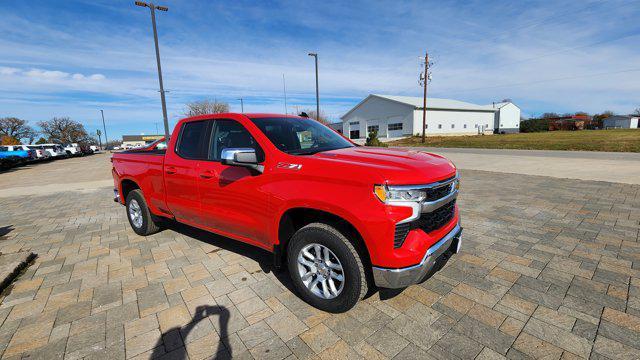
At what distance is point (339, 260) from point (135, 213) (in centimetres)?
411

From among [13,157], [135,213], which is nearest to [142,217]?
[135,213]

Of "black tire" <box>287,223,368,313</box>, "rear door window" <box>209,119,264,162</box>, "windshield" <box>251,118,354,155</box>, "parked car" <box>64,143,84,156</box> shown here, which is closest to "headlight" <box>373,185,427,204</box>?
"black tire" <box>287,223,368,313</box>

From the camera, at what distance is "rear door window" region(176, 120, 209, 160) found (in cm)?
382

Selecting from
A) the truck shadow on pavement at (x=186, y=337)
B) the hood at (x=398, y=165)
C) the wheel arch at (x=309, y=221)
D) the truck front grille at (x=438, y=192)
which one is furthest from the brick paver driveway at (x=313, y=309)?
the hood at (x=398, y=165)

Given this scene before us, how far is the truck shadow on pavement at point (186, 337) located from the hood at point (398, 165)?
1.69 m

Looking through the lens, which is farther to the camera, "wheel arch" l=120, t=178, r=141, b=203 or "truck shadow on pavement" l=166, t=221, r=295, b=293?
"wheel arch" l=120, t=178, r=141, b=203

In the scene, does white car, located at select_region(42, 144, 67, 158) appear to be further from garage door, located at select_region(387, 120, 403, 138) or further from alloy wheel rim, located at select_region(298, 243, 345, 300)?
garage door, located at select_region(387, 120, 403, 138)

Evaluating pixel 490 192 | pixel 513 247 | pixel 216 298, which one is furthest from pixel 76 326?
pixel 490 192

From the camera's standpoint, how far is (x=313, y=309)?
9.53 ft

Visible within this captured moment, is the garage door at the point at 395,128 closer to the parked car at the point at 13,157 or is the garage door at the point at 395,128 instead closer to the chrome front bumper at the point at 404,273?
the parked car at the point at 13,157

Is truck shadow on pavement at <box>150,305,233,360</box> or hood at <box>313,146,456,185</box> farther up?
hood at <box>313,146,456,185</box>

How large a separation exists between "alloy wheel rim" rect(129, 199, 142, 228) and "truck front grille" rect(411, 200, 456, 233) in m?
4.40

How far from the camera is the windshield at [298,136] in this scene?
3277 millimetres

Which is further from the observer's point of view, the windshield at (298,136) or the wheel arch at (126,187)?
the wheel arch at (126,187)
